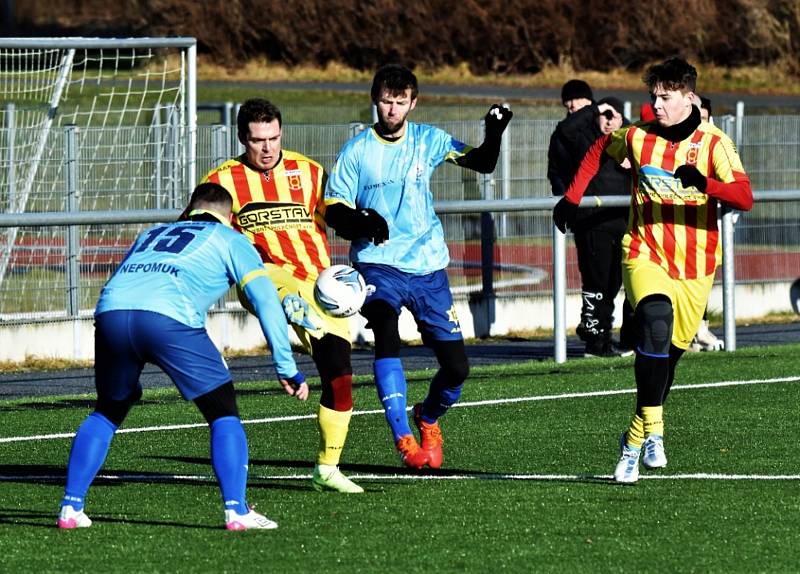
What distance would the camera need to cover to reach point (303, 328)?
826 cm

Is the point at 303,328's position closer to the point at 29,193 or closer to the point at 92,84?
the point at 29,193

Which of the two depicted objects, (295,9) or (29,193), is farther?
(295,9)

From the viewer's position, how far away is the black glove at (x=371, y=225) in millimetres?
8562

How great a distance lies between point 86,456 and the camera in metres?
7.34

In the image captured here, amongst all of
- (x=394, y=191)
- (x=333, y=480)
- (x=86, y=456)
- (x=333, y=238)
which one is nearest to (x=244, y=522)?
(x=86, y=456)

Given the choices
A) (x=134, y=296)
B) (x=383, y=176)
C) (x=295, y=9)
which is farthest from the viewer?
(x=295, y=9)

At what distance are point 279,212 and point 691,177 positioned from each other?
1863mm

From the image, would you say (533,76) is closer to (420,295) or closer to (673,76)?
(420,295)

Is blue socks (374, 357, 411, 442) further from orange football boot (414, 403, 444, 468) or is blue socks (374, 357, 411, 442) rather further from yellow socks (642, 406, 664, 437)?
yellow socks (642, 406, 664, 437)

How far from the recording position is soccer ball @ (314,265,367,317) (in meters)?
8.27

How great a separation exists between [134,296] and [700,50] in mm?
36785

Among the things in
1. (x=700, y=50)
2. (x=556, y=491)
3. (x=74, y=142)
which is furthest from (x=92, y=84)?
(x=700, y=50)

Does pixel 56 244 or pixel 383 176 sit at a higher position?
pixel 383 176

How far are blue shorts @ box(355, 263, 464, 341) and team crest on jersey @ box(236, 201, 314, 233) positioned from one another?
20.5 inches
